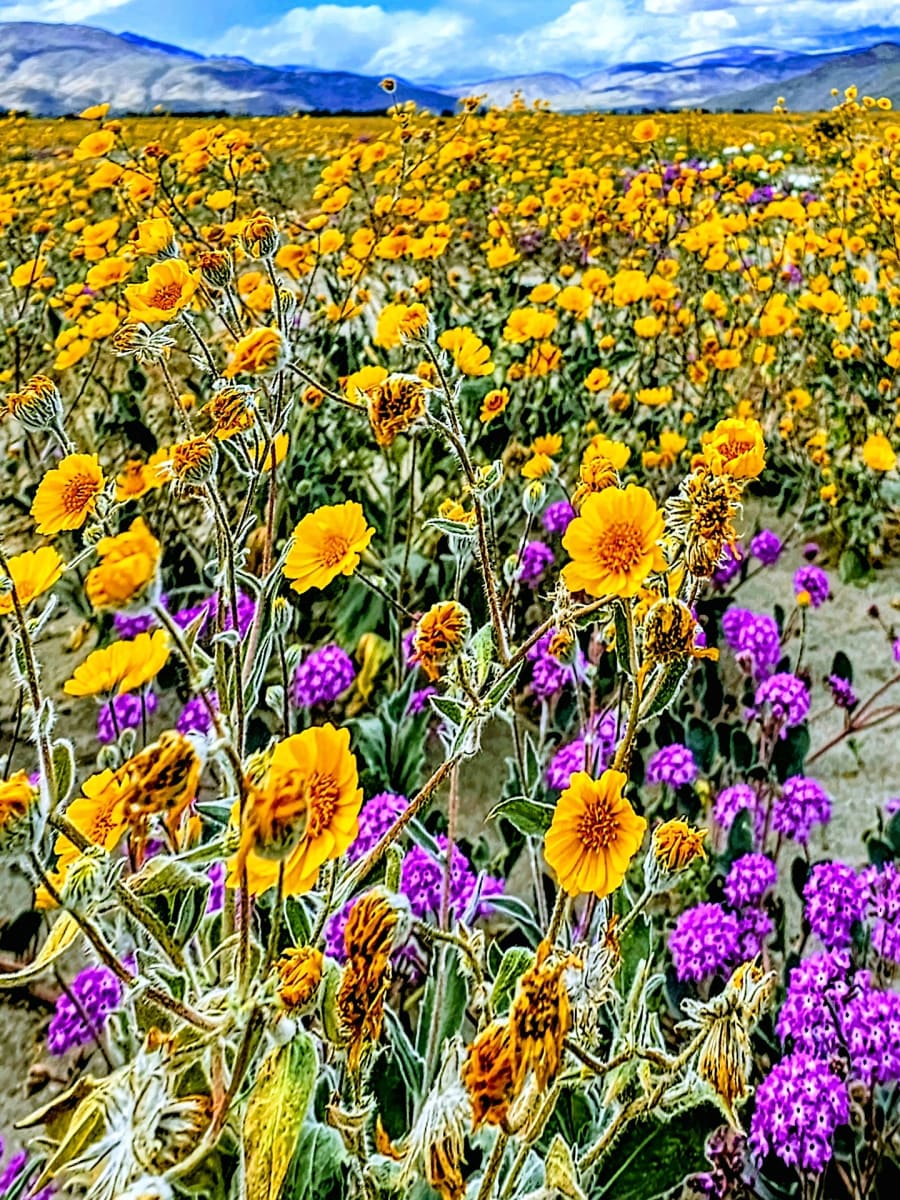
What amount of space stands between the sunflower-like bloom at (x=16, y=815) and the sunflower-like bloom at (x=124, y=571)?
0.10m

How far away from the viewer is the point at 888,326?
3234 millimetres

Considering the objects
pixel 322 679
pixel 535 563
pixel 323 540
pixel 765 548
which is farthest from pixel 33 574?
pixel 765 548

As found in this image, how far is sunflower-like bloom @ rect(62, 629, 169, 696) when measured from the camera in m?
0.72

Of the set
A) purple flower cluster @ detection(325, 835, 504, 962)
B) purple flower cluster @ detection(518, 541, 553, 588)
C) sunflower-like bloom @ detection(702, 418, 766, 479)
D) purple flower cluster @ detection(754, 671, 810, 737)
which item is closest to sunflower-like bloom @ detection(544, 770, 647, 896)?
sunflower-like bloom @ detection(702, 418, 766, 479)

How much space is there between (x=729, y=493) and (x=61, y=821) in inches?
19.6

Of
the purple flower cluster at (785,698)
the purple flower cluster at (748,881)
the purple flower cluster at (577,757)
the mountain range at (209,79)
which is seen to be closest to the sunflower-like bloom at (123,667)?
the purple flower cluster at (577,757)

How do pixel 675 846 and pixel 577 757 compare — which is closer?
pixel 675 846

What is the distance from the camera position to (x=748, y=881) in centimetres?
121

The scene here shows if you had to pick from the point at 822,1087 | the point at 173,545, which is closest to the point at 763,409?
the point at 173,545

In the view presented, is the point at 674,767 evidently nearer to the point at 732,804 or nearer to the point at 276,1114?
the point at 732,804

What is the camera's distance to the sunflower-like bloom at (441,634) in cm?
71

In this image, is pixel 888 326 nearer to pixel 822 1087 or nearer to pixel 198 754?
pixel 822 1087

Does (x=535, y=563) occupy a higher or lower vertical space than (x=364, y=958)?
lower

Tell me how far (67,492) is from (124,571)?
0.58m
